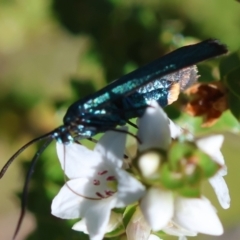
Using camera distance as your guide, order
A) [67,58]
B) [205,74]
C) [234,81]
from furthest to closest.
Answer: [67,58] → [205,74] → [234,81]

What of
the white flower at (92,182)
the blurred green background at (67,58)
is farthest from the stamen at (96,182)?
the blurred green background at (67,58)

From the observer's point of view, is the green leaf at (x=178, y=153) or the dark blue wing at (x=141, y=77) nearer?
the green leaf at (x=178, y=153)

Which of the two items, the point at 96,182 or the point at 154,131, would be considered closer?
the point at 154,131

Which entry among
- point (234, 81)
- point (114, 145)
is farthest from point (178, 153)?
point (234, 81)

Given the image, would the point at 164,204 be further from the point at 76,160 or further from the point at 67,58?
the point at 67,58

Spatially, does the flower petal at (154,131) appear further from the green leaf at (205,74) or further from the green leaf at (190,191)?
the green leaf at (205,74)

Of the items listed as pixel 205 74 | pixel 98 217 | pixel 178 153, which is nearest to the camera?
pixel 178 153

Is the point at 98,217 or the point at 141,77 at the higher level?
the point at 141,77

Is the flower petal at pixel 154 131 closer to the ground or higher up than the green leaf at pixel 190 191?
higher up
